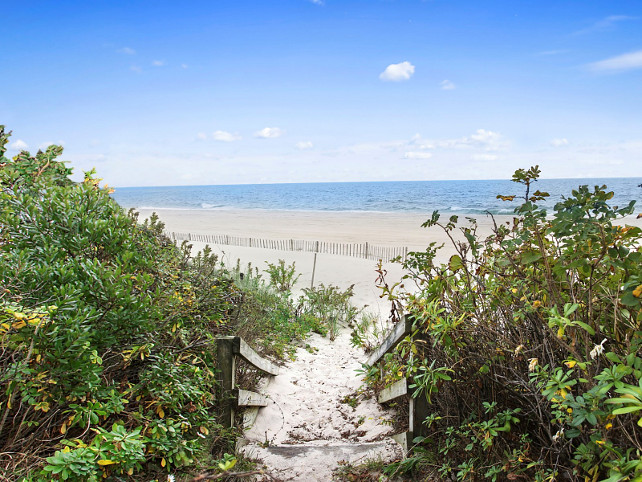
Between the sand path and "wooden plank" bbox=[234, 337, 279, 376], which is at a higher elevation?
"wooden plank" bbox=[234, 337, 279, 376]

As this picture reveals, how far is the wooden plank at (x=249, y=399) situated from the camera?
11.4 feet

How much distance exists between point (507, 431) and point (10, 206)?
357cm

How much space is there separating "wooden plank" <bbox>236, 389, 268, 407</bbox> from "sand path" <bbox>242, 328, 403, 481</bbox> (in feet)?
0.64

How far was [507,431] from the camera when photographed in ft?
8.07

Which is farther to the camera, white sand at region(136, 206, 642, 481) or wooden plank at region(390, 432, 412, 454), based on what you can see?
white sand at region(136, 206, 642, 481)

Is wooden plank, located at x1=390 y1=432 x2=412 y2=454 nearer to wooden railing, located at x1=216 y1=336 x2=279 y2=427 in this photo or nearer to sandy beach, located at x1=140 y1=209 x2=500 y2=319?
wooden railing, located at x1=216 y1=336 x2=279 y2=427

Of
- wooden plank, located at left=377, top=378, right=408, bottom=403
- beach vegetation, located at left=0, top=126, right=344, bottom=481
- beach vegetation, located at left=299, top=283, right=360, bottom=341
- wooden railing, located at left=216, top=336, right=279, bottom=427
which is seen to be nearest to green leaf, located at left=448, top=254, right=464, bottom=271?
wooden plank, located at left=377, top=378, right=408, bottom=403

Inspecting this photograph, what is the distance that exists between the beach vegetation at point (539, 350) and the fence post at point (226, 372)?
1.30 m

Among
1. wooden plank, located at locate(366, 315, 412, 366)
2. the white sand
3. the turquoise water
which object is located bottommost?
the white sand

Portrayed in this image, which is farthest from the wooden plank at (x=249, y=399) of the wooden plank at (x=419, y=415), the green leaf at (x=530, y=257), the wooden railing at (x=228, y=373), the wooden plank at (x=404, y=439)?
the green leaf at (x=530, y=257)

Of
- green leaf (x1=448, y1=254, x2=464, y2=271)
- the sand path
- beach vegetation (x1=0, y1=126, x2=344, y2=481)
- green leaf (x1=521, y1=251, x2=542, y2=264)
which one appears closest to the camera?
green leaf (x1=521, y1=251, x2=542, y2=264)

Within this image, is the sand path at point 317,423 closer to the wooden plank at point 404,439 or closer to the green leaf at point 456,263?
the wooden plank at point 404,439

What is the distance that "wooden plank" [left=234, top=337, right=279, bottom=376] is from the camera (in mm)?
3385

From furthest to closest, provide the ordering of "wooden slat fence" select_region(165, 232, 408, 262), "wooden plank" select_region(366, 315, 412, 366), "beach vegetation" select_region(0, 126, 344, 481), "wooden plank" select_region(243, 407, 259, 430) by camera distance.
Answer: "wooden slat fence" select_region(165, 232, 408, 262) → "wooden plank" select_region(243, 407, 259, 430) → "wooden plank" select_region(366, 315, 412, 366) → "beach vegetation" select_region(0, 126, 344, 481)
